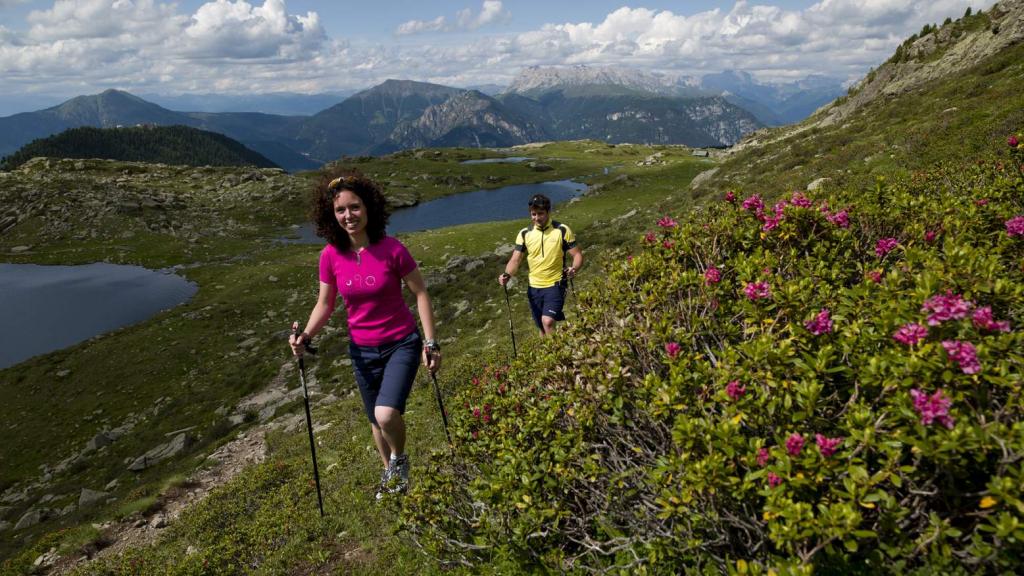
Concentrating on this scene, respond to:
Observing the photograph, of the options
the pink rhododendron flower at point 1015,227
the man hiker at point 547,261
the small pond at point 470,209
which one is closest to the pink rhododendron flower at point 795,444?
the pink rhododendron flower at point 1015,227

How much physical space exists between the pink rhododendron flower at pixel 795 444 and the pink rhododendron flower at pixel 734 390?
1.75 feet

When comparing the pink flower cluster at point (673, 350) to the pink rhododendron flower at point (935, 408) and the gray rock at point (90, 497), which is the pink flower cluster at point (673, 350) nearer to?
the pink rhododendron flower at point (935, 408)

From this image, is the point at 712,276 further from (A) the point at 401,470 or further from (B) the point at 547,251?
(A) the point at 401,470

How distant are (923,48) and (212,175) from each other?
6021 inches

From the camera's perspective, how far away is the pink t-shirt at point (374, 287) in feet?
22.9

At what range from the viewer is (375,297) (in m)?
6.98

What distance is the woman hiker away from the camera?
691cm

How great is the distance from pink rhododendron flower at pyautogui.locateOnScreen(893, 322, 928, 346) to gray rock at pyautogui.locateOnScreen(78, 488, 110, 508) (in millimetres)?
20711

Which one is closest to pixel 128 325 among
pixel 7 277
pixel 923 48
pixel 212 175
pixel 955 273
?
pixel 7 277

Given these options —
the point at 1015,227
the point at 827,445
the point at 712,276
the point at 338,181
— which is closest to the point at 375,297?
the point at 338,181

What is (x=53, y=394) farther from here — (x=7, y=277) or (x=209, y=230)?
(x=209, y=230)

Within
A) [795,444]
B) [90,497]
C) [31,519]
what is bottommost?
[31,519]

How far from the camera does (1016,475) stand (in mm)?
2729

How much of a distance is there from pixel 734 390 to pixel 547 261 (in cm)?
703
